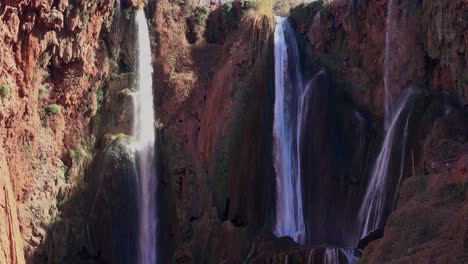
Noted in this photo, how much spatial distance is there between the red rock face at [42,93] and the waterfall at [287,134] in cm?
800

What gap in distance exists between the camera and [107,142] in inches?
973

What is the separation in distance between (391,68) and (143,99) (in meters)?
11.3

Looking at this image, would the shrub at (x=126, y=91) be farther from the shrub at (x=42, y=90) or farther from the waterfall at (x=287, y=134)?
the waterfall at (x=287, y=134)

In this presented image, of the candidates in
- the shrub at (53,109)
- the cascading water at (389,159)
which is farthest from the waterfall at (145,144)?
the cascading water at (389,159)

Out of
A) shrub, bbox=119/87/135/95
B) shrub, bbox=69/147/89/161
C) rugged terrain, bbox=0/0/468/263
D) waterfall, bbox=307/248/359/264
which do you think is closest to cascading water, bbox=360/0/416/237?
rugged terrain, bbox=0/0/468/263

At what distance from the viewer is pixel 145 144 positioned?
25172mm

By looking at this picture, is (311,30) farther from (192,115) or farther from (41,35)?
(41,35)

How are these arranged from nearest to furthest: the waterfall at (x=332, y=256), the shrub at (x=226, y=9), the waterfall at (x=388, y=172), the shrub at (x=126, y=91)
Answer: the waterfall at (x=332, y=256) < the waterfall at (x=388, y=172) < the shrub at (x=126, y=91) < the shrub at (x=226, y=9)

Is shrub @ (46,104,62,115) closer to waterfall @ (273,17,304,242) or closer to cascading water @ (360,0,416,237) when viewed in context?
waterfall @ (273,17,304,242)

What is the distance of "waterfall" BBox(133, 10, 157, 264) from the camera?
947 inches

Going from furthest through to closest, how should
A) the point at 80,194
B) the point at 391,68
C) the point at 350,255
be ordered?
the point at 80,194, the point at 391,68, the point at 350,255

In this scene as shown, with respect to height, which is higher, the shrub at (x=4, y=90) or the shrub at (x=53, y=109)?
the shrub at (x=4, y=90)

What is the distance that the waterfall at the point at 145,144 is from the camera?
2406 centimetres

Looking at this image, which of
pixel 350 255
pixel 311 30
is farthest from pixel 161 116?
pixel 350 255
